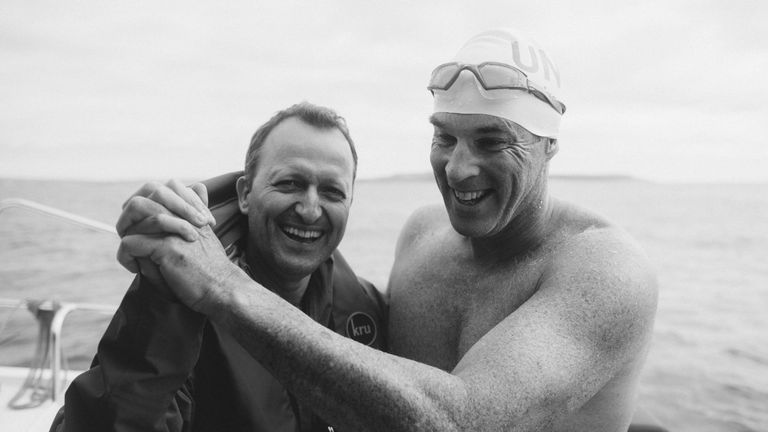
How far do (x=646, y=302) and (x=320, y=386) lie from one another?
4.26 ft

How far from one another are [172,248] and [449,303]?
1.45 metres

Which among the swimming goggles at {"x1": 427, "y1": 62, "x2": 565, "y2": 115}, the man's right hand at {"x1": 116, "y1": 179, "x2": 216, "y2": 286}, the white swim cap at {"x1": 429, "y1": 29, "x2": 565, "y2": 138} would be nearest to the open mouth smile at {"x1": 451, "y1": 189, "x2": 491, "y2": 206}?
the white swim cap at {"x1": 429, "y1": 29, "x2": 565, "y2": 138}

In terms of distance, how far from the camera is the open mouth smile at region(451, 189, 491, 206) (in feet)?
8.05

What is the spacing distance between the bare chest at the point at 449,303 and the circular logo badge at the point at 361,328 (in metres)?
0.15

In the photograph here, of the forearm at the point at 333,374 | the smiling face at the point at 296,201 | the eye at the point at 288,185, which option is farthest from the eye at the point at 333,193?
the forearm at the point at 333,374

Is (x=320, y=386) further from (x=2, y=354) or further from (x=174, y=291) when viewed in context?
(x=2, y=354)

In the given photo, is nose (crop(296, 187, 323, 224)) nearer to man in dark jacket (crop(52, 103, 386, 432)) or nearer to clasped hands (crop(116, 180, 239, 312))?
man in dark jacket (crop(52, 103, 386, 432))

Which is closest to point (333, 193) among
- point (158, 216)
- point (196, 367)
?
point (196, 367)

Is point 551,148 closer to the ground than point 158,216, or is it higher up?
higher up

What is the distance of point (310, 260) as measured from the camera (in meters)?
2.58

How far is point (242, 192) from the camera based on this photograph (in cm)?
270

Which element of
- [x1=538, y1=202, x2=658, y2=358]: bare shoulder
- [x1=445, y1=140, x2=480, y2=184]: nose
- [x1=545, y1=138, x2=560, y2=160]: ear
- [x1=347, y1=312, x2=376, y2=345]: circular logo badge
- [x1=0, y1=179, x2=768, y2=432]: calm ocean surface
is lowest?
[x1=0, y1=179, x2=768, y2=432]: calm ocean surface

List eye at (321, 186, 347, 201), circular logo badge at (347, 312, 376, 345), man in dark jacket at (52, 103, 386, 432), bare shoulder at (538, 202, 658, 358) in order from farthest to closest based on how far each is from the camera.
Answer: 1. circular logo badge at (347, 312, 376, 345)
2. eye at (321, 186, 347, 201)
3. bare shoulder at (538, 202, 658, 358)
4. man in dark jacket at (52, 103, 386, 432)

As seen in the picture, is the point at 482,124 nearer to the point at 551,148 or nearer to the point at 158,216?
the point at 551,148
